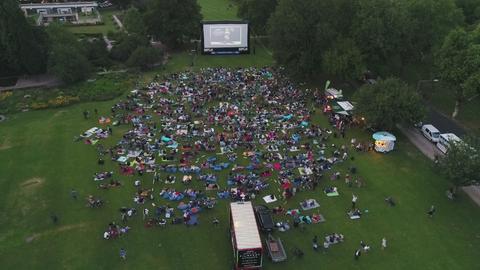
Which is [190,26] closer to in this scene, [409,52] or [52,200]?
[409,52]

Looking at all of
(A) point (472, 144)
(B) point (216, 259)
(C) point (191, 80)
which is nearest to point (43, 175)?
(B) point (216, 259)

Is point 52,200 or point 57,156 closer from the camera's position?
point 52,200

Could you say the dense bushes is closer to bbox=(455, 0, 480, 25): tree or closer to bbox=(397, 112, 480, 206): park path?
bbox=(397, 112, 480, 206): park path

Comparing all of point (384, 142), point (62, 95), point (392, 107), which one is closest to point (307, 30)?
point (392, 107)

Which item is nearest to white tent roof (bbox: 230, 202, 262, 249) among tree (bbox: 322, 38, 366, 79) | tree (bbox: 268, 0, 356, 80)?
tree (bbox: 322, 38, 366, 79)

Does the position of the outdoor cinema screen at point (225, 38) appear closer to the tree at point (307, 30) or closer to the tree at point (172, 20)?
the tree at point (172, 20)

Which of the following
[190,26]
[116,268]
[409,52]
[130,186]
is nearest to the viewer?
[116,268]

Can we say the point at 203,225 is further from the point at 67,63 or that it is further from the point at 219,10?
the point at 219,10

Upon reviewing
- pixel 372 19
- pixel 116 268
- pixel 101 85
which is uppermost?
pixel 372 19
